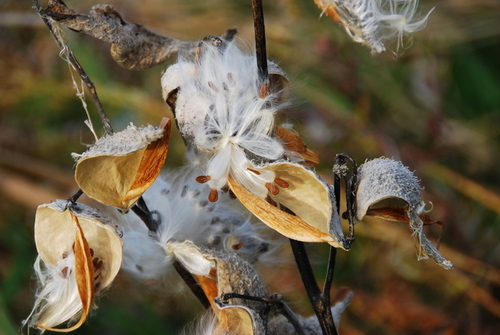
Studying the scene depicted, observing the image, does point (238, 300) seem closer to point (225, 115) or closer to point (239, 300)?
point (239, 300)

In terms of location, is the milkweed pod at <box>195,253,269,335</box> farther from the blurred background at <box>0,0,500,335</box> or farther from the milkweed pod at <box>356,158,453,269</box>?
the blurred background at <box>0,0,500,335</box>

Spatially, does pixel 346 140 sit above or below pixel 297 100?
below

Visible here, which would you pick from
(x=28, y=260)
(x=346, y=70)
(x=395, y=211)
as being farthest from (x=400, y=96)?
(x=395, y=211)

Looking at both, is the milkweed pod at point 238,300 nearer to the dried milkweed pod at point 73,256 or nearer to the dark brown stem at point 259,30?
the dried milkweed pod at point 73,256

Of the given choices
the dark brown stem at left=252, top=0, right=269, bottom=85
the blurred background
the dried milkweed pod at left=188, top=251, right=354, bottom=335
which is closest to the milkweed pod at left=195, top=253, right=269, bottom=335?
the dried milkweed pod at left=188, top=251, right=354, bottom=335

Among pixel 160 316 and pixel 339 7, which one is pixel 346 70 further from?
pixel 339 7

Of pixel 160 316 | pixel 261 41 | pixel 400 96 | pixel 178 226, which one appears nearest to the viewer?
pixel 261 41

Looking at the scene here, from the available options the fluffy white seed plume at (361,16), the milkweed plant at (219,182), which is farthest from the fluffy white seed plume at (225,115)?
the fluffy white seed plume at (361,16)
